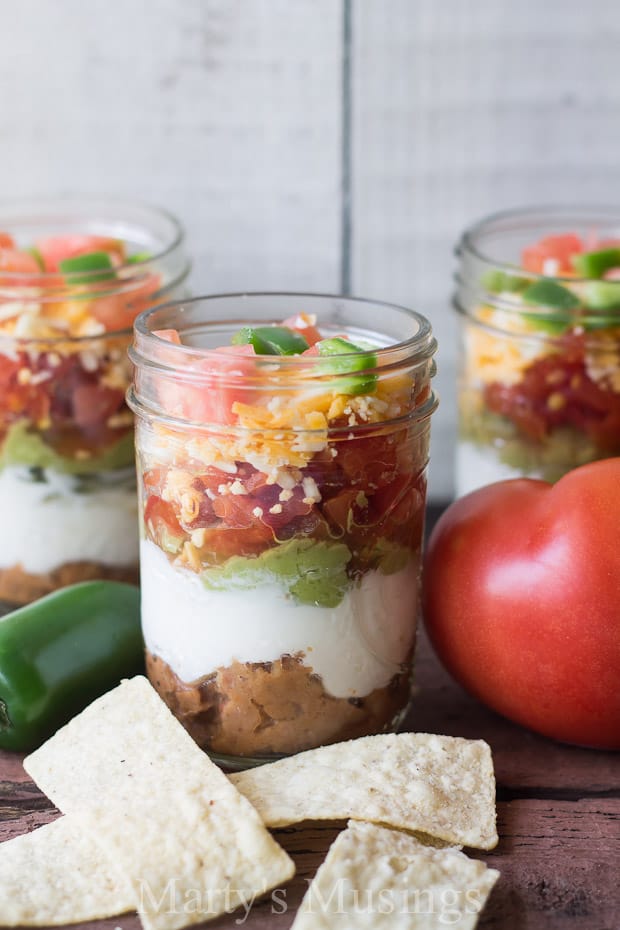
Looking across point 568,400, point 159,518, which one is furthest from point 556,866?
point 568,400

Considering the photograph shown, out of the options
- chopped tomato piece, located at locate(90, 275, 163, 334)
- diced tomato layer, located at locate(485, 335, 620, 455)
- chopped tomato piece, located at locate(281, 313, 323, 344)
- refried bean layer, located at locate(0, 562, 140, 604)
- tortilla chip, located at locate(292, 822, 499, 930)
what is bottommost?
refried bean layer, located at locate(0, 562, 140, 604)

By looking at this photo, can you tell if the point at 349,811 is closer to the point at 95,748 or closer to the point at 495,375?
the point at 95,748

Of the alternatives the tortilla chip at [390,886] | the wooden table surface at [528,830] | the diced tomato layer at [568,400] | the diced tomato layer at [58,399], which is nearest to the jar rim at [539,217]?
the diced tomato layer at [568,400]

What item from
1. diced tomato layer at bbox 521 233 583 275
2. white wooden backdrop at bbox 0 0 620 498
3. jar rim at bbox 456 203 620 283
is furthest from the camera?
white wooden backdrop at bbox 0 0 620 498

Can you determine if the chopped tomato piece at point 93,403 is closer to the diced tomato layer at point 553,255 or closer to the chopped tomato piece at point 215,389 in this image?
the chopped tomato piece at point 215,389

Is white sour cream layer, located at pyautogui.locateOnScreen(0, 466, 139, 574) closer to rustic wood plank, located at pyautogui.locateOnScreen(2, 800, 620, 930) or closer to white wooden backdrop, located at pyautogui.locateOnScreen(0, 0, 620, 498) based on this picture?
rustic wood plank, located at pyautogui.locateOnScreen(2, 800, 620, 930)

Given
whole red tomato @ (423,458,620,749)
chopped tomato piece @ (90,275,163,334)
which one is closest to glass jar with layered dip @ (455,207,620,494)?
whole red tomato @ (423,458,620,749)
